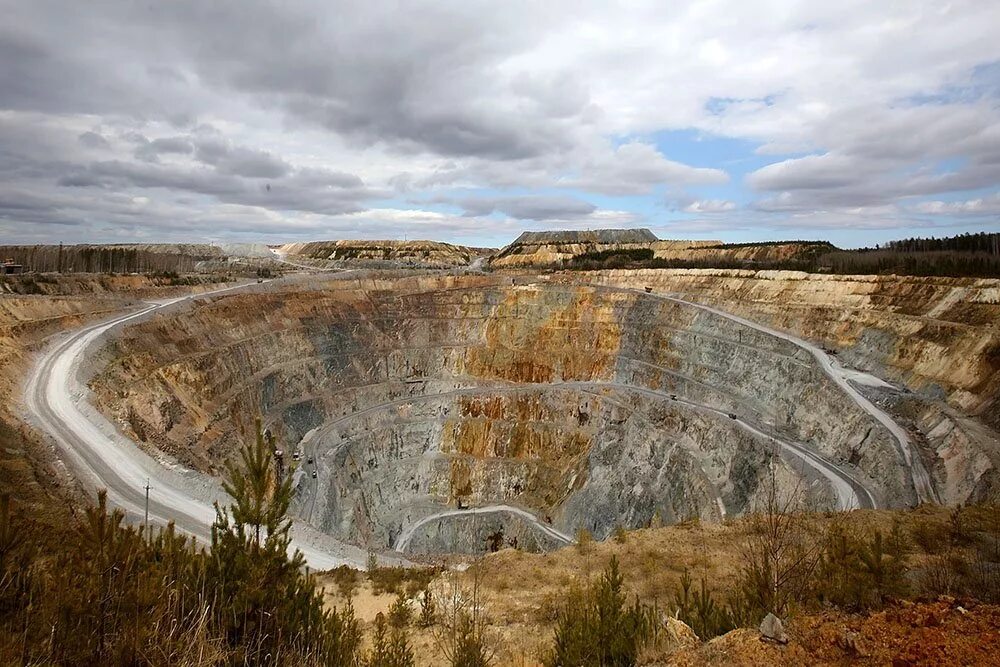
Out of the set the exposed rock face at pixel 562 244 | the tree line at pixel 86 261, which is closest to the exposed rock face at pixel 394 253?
the exposed rock face at pixel 562 244

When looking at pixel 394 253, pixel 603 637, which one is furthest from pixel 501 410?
pixel 394 253

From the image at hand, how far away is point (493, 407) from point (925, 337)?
128 ft

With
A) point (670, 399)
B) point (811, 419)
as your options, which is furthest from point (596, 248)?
point (811, 419)

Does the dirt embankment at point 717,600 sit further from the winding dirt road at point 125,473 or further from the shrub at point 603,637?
the winding dirt road at point 125,473

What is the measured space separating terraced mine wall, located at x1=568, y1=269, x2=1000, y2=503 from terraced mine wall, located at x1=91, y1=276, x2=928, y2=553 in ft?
9.77

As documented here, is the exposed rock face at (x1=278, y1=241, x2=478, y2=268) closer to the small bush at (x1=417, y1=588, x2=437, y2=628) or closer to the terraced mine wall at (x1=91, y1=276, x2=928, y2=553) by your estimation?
the terraced mine wall at (x1=91, y1=276, x2=928, y2=553)

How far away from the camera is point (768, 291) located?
57.3 metres

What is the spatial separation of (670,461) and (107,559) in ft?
140

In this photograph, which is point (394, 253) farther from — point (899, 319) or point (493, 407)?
point (899, 319)

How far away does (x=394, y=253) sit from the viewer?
17350 centimetres

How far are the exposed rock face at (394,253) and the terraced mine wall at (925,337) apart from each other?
116532mm

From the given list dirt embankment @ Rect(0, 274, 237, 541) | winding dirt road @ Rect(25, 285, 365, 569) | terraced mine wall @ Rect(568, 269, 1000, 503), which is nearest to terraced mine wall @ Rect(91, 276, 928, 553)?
winding dirt road @ Rect(25, 285, 365, 569)

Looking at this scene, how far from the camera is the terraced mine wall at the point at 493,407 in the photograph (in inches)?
1443

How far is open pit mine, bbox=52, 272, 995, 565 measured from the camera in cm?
3338
